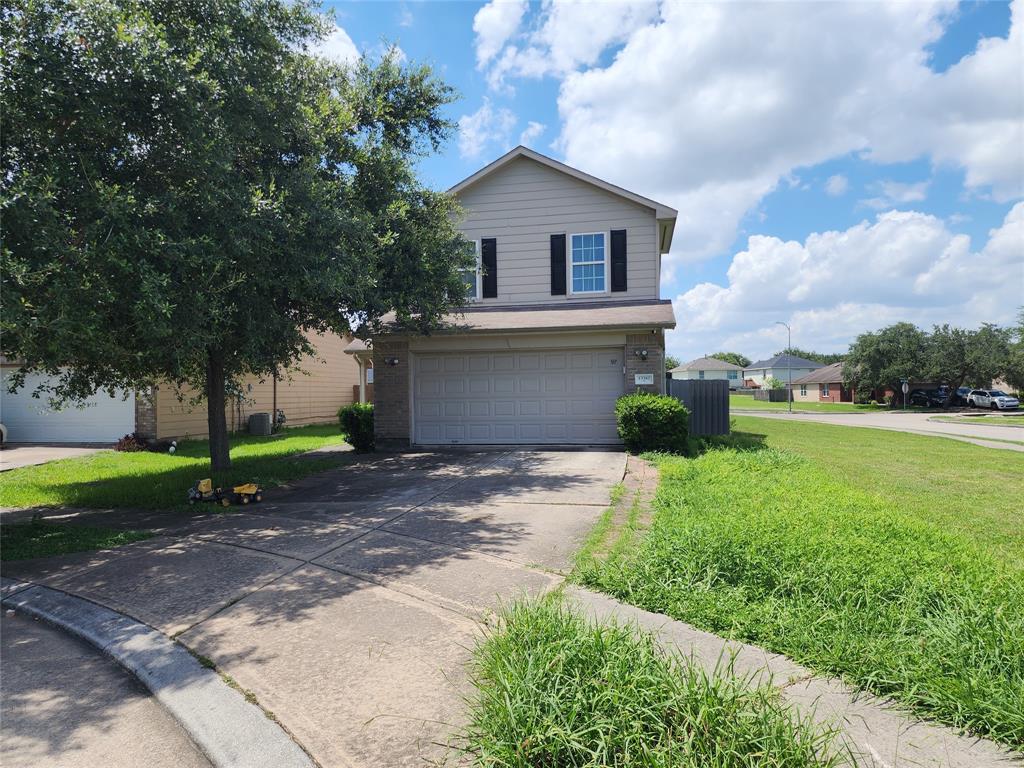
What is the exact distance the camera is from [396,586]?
4543 mm

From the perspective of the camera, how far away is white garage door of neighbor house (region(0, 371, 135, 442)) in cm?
1606

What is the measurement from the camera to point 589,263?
14.4 meters

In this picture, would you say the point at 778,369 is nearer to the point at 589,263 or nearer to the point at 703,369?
the point at 703,369

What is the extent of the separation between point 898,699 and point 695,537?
2.10 meters

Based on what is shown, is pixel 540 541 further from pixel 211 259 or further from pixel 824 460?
pixel 824 460

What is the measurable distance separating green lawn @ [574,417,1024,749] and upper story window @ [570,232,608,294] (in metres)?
7.27

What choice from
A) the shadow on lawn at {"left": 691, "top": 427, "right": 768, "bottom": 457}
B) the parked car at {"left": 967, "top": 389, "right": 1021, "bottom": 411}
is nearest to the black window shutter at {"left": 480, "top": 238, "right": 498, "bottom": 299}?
the shadow on lawn at {"left": 691, "top": 427, "right": 768, "bottom": 457}

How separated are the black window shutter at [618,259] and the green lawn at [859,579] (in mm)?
7059

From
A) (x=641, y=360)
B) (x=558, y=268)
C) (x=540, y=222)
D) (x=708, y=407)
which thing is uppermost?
(x=540, y=222)

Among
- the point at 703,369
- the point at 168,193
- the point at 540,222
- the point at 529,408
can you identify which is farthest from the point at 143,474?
the point at 703,369

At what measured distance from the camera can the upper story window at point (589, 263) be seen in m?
14.3

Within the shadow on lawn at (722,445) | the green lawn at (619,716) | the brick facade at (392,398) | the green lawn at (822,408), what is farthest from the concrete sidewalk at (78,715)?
the green lawn at (822,408)

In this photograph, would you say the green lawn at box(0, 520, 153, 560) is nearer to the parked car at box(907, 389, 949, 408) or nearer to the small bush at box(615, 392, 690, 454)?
the small bush at box(615, 392, 690, 454)

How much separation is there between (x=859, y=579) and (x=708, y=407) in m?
10.5
